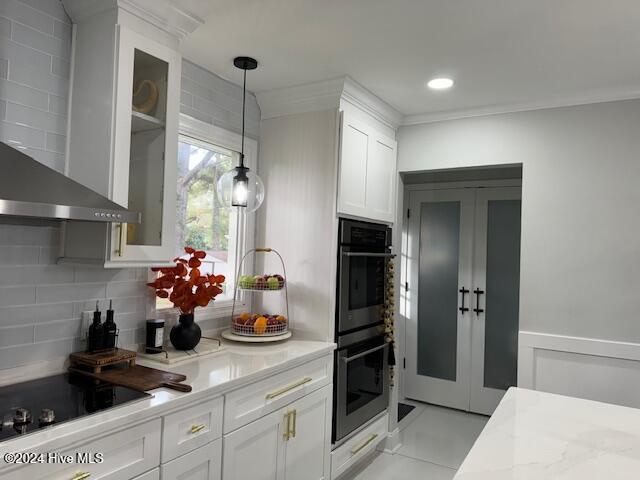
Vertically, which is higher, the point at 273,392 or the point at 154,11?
the point at 154,11

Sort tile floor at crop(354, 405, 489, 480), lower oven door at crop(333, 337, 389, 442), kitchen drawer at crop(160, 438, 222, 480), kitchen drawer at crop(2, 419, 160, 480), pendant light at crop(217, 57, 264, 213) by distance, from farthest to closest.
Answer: tile floor at crop(354, 405, 489, 480), lower oven door at crop(333, 337, 389, 442), pendant light at crop(217, 57, 264, 213), kitchen drawer at crop(160, 438, 222, 480), kitchen drawer at crop(2, 419, 160, 480)

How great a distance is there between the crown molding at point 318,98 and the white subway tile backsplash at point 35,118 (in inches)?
53.3

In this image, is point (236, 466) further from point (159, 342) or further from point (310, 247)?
point (310, 247)

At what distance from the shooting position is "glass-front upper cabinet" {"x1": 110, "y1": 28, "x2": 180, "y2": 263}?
1830 millimetres

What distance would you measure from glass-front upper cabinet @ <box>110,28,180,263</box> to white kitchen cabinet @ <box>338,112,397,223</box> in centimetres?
107

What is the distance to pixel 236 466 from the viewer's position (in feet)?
6.36

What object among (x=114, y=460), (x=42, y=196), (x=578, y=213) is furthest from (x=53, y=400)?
(x=578, y=213)

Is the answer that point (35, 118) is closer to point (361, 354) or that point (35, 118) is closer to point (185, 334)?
point (185, 334)

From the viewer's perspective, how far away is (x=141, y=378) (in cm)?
180

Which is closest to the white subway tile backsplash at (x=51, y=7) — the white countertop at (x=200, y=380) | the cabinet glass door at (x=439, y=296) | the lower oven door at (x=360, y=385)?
the white countertop at (x=200, y=380)

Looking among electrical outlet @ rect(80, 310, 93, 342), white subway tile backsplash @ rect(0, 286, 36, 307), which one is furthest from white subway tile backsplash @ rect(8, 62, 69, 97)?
electrical outlet @ rect(80, 310, 93, 342)

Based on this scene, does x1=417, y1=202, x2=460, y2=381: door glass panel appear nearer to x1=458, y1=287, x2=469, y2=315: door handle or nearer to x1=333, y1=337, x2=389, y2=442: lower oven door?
x1=458, y1=287, x2=469, y2=315: door handle

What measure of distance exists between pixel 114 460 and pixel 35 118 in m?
1.32

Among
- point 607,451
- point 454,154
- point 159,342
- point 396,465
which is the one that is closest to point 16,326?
point 159,342
